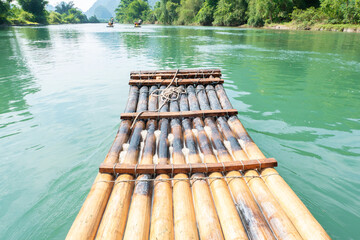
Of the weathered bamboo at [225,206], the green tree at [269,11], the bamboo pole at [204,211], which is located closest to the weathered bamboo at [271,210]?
the weathered bamboo at [225,206]

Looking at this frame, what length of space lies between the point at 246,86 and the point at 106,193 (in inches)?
329

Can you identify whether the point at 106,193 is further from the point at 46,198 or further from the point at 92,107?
the point at 92,107

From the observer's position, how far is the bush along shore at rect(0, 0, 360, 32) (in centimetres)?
3913

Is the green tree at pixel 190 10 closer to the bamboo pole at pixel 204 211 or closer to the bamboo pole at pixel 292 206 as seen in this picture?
the bamboo pole at pixel 292 206

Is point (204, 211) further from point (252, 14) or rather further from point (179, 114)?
point (252, 14)

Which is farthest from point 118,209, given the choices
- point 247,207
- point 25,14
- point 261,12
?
point 25,14

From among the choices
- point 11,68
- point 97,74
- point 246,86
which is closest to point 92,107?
point 97,74

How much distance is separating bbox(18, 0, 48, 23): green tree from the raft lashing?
110819 millimetres

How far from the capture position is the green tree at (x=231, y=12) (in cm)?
6097

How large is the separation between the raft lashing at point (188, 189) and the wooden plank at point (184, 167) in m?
0.01

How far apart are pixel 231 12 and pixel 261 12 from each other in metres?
12.7

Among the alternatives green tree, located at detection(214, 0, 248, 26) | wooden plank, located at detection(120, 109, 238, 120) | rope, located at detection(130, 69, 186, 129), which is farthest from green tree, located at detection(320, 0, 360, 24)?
wooden plank, located at detection(120, 109, 238, 120)

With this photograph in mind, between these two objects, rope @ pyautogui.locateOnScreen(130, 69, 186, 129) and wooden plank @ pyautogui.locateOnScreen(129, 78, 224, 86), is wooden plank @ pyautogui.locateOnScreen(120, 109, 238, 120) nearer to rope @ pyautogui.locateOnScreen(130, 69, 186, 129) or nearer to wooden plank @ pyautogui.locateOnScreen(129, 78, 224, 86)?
rope @ pyautogui.locateOnScreen(130, 69, 186, 129)

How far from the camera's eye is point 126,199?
2.83 meters
